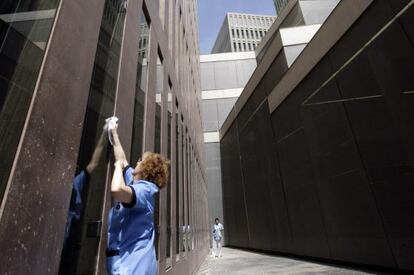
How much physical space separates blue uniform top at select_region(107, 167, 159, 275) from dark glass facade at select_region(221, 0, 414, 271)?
7403 millimetres

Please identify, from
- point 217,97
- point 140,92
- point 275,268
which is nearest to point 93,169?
point 140,92

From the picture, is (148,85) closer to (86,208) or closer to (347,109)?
(86,208)

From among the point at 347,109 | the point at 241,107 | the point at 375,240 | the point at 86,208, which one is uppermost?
the point at 241,107

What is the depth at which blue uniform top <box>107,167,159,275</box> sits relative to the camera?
1877mm

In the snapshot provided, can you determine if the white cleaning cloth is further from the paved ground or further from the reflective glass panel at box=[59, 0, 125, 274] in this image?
the paved ground

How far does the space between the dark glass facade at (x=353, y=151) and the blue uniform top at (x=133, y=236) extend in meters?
7.40

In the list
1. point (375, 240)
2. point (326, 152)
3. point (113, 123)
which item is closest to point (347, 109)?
point (326, 152)

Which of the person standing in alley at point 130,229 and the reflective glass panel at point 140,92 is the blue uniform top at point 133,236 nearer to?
the person standing in alley at point 130,229

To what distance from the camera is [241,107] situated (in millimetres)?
19797

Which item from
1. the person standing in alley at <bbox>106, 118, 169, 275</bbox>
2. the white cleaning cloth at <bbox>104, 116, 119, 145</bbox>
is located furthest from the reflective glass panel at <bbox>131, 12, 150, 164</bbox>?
the person standing in alley at <bbox>106, 118, 169, 275</bbox>

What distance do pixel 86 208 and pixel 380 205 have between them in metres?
8.01

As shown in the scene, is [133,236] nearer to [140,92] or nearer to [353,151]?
[140,92]

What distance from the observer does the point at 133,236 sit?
1.96 meters

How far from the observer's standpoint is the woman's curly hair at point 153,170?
2.24m
